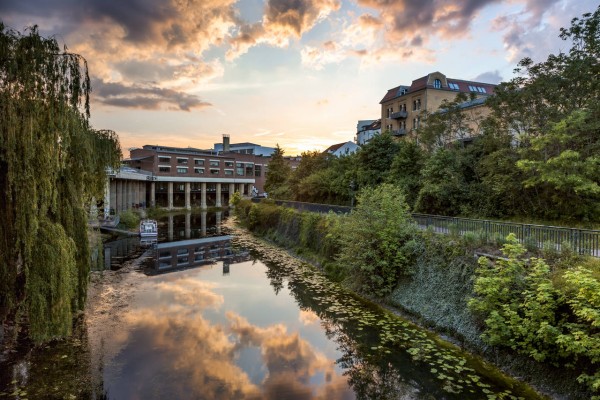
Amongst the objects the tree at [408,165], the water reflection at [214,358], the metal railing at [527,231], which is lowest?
the water reflection at [214,358]

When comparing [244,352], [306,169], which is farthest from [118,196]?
[244,352]

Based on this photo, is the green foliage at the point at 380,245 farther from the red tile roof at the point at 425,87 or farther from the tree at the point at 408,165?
the red tile roof at the point at 425,87

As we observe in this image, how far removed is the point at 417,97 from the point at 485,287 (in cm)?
4271

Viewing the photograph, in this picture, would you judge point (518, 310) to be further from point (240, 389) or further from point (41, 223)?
point (41, 223)

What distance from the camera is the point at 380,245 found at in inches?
628

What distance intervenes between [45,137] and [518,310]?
13020 mm

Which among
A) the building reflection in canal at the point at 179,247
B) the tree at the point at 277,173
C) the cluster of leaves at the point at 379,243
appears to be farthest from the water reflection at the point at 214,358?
the tree at the point at 277,173

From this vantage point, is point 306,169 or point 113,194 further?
point 113,194

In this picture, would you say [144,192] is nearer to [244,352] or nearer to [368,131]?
[368,131]

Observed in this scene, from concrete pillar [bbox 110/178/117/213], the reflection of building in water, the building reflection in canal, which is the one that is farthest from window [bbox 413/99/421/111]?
concrete pillar [bbox 110/178/117/213]

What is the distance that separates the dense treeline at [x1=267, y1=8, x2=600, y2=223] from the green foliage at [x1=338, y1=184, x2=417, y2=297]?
21.0ft

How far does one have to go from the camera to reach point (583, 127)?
55.1ft

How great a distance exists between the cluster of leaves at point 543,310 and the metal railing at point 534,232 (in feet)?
4.49

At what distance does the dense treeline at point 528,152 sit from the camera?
16.6 metres
